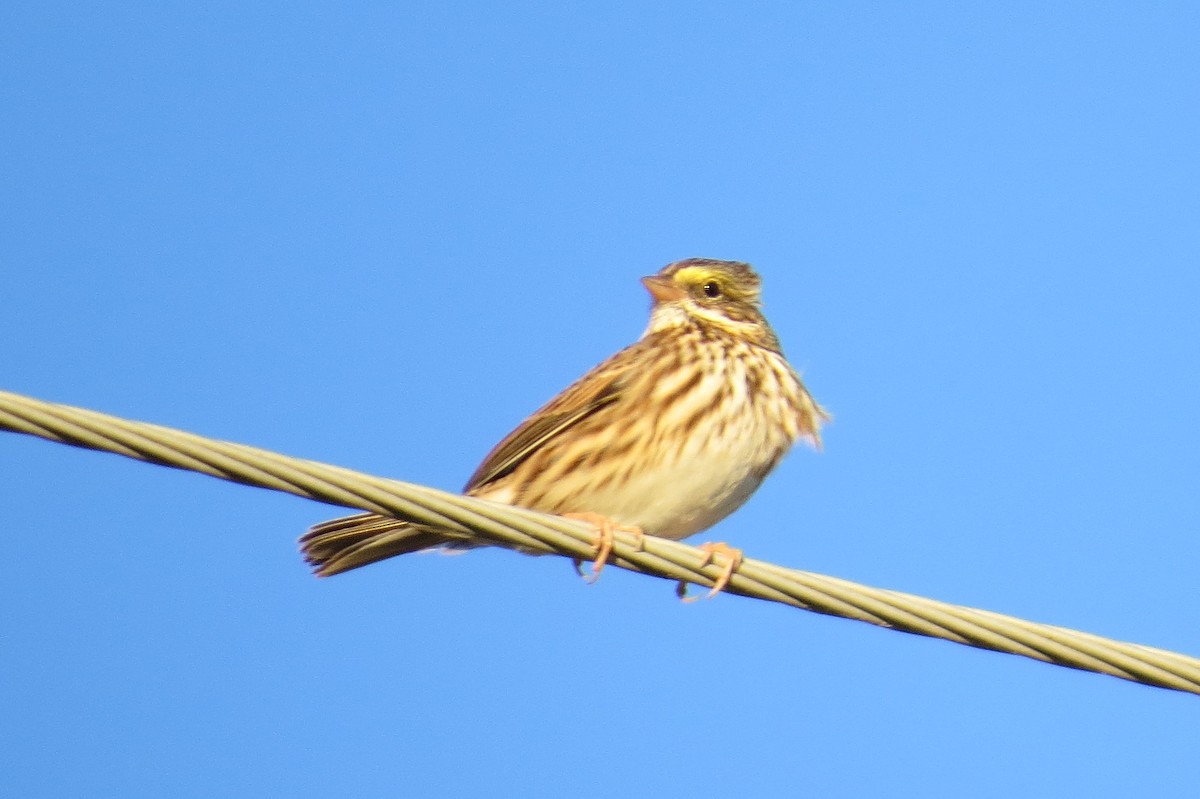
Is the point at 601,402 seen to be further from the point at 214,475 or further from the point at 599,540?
the point at 214,475

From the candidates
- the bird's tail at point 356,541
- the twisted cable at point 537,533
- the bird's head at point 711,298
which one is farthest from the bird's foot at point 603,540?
the bird's head at point 711,298

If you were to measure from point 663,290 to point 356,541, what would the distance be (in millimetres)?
2221

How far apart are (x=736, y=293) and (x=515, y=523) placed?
4403mm

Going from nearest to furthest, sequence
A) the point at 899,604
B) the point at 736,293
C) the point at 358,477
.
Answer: the point at 358,477
the point at 899,604
the point at 736,293

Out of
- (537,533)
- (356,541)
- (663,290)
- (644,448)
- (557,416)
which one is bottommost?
(537,533)

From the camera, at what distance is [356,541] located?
7.41m

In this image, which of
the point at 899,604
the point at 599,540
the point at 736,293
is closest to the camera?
the point at 899,604

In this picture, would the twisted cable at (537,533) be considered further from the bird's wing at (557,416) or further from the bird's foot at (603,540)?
A: the bird's wing at (557,416)

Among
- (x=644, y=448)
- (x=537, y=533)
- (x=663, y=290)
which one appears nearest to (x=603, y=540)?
(x=537, y=533)

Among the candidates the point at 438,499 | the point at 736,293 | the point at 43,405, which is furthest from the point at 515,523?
the point at 736,293

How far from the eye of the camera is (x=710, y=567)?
5332 millimetres

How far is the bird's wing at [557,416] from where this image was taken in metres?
7.81

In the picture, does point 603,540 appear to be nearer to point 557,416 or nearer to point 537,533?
point 537,533

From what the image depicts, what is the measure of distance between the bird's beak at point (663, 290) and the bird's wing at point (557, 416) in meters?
0.84
